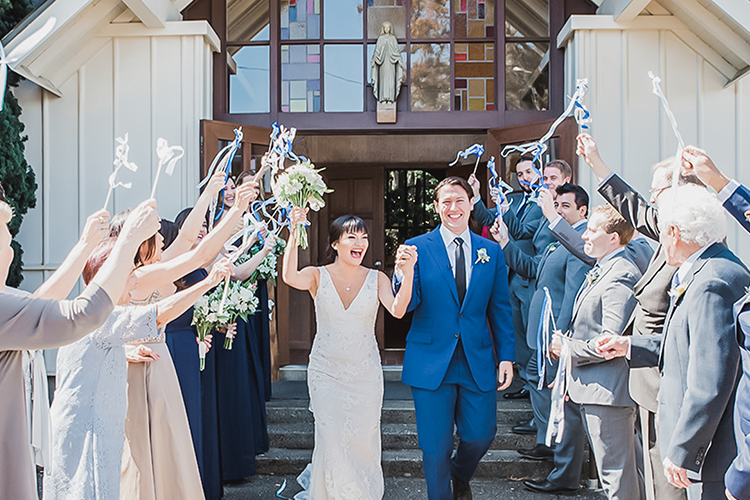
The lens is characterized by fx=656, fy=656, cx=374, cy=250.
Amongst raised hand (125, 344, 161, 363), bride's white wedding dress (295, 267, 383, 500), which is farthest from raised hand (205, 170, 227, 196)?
bride's white wedding dress (295, 267, 383, 500)

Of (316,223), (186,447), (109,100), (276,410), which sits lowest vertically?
(276,410)

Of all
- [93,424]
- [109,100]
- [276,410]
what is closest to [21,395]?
[93,424]

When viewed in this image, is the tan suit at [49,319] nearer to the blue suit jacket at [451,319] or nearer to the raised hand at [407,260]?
the raised hand at [407,260]

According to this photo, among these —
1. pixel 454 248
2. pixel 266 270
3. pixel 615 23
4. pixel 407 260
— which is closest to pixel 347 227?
pixel 407 260

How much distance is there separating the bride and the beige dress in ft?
2.86

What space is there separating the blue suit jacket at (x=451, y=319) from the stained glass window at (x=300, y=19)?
3.28 metres

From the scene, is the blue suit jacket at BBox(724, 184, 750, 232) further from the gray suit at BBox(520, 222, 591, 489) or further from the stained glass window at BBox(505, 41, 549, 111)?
the stained glass window at BBox(505, 41, 549, 111)

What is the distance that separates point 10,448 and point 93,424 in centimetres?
49

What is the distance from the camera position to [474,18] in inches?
261

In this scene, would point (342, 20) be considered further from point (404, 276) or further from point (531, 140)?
point (404, 276)

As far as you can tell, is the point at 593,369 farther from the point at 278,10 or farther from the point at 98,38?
the point at 98,38

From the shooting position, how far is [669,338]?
276cm

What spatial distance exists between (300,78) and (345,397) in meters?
3.71

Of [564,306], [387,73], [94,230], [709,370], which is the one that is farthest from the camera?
[387,73]
